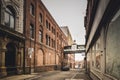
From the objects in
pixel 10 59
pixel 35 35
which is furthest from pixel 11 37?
pixel 35 35

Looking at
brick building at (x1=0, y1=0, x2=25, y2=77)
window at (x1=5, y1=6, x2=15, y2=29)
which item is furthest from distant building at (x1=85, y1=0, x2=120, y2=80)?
window at (x1=5, y1=6, x2=15, y2=29)

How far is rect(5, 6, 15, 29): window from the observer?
66.9ft

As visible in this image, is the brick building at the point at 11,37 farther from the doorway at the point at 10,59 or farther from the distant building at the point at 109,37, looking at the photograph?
the distant building at the point at 109,37

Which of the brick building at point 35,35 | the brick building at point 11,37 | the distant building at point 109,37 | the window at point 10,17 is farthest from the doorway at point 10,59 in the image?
the distant building at point 109,37

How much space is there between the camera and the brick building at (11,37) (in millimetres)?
18859

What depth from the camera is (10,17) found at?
2131 cm

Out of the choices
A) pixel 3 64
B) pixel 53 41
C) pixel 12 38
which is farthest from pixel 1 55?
pixel 53 41

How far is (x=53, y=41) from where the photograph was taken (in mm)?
44906

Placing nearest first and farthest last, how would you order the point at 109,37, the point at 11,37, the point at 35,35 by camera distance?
the point at 109,37
the point at 11,37
the point at 35,35

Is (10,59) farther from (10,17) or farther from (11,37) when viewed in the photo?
(10,17)

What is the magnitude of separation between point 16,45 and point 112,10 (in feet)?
58.2

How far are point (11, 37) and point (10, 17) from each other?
7.22 feet

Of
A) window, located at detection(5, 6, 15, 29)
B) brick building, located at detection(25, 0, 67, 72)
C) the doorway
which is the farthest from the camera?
brick building, located at detection(25, 0, 67, 72)

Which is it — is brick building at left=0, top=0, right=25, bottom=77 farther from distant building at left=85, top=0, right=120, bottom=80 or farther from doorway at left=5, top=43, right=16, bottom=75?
distant building at left=85, top=0, right=120, bottom=80
